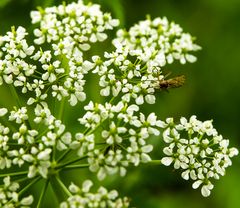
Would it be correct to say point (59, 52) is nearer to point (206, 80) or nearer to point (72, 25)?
point (72, 25)

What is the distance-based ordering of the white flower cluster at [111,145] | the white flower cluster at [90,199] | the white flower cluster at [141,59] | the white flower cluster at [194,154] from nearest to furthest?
the white flower cluster at [90,199], the white flower cluster at [111,145], the white flower cluster at [194,154], the white flower cluster at [141,59]

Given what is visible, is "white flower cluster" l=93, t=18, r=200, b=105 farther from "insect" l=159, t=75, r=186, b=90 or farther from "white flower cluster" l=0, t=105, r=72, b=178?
"white flower cluster" l=0, t=105, r=72, b=178

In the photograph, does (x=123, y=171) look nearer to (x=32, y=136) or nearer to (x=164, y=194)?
(x=32, y=136)

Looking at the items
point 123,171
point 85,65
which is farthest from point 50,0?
point 123,171

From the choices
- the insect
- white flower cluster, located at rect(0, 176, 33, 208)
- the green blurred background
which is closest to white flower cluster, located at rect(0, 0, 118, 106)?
the insect

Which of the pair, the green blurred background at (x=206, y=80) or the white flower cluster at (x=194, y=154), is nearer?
the white flower cluster at (x=194, y=154)

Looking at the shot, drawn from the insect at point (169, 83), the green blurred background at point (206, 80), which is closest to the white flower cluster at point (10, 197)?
the insect at point (169, 83)

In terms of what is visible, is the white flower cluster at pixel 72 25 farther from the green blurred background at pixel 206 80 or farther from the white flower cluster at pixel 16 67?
the green blurred background at pixel 206 80
